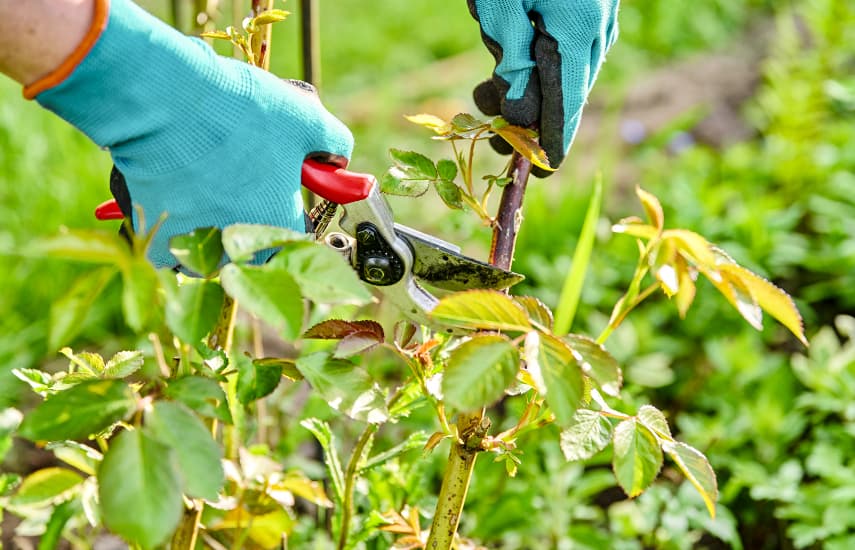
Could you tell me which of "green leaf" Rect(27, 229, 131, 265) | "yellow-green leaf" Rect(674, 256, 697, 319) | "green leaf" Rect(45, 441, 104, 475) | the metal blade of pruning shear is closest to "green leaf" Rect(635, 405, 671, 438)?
"yellow-green leaf" Rect(674, 256, 697, 319)

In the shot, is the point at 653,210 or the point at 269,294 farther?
the point at 653,210

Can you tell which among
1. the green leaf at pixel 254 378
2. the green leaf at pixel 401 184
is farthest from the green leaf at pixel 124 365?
the green leaf at pixel 401 184

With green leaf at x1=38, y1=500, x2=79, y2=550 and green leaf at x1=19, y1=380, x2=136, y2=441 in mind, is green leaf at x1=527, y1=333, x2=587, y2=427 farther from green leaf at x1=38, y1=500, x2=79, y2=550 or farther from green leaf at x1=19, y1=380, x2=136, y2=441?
green leaf at x1=38, y1=500, x2=79, y2=550

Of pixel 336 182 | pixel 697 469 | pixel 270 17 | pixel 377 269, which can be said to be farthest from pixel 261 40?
pixel 697 469

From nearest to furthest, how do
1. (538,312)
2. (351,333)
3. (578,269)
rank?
(538,312)
(351,333)
(578,269)

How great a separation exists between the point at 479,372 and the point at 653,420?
0.26 metres

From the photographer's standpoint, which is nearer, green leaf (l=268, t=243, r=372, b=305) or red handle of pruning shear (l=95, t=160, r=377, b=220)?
green leaf (l=268, t=243, r=372, b=305)

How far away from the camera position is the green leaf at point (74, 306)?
731mm

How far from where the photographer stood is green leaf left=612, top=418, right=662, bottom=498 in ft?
3.00

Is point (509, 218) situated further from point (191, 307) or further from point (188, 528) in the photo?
point (188, 528)

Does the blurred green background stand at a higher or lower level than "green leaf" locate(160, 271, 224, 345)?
lower

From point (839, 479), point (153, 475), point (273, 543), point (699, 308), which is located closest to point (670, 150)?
point (699, 308)

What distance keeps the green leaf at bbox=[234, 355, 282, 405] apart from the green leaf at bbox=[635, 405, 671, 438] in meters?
0.40

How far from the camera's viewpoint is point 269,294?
78 cm
